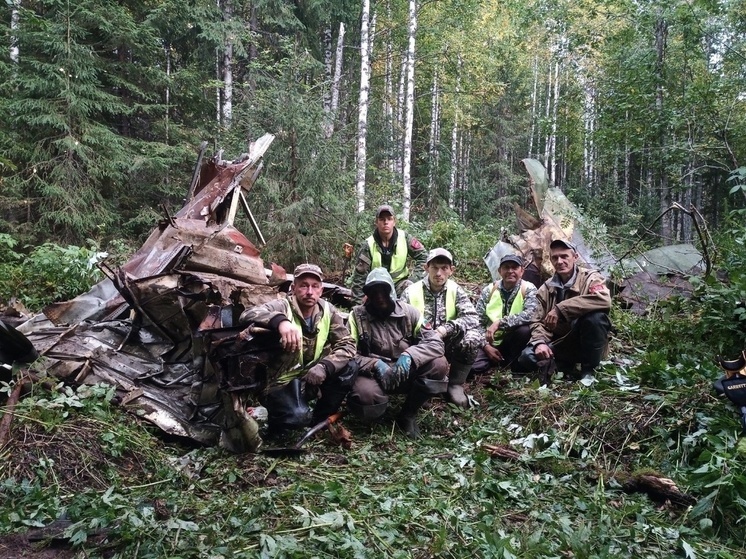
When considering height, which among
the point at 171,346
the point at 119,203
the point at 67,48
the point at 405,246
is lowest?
the point at 171,346

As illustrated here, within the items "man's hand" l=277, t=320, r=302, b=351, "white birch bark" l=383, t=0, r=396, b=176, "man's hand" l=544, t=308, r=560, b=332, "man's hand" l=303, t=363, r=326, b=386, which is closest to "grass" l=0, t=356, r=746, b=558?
"man's hand" l=303, t=363, r=326, b=386

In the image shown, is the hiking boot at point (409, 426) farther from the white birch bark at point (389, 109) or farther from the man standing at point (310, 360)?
the white birch bark at point (389, 109)

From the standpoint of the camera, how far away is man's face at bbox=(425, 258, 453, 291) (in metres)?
5.33

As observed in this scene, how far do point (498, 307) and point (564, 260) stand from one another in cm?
92

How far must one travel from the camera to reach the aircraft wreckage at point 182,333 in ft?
13.4

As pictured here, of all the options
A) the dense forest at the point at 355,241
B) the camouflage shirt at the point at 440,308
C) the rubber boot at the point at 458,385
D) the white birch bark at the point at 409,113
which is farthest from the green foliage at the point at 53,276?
the white birch bark at the point at 409,113

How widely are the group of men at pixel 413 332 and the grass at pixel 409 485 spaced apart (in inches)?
16.4

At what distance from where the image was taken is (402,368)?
14.8 feet

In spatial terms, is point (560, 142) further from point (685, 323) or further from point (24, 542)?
point (24, 542)

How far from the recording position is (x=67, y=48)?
11.0m

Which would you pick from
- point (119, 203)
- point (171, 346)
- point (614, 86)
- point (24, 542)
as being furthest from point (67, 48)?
point (614, 86)

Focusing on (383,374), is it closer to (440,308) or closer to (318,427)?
(318,427)

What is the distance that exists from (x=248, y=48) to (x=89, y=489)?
1680cm

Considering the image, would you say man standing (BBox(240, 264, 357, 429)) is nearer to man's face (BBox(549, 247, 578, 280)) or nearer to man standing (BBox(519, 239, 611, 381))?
man standing (BBox(519, 239, 611, 381))
